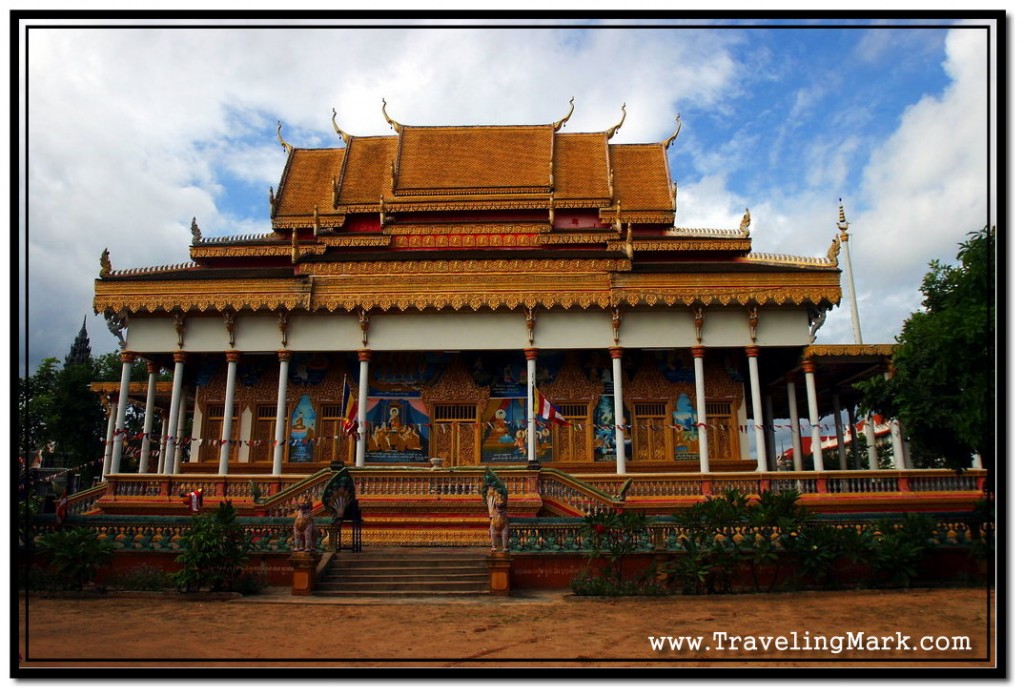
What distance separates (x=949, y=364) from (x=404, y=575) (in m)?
9.72

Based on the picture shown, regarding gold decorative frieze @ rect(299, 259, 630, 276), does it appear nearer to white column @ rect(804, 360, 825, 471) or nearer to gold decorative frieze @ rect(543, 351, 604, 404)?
gold decorative frieze @ rect(543, 351, 604, 404)

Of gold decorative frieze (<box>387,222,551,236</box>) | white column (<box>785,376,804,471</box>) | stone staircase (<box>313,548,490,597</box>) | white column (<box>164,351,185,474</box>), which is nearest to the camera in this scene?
stone staircase (<box>313,548,490,597</box>)

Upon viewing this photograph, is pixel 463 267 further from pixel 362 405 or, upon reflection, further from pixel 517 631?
pixel 517 631

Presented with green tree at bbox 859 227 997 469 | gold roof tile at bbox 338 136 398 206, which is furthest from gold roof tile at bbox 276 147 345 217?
green tree at bbox 859 227 997 469

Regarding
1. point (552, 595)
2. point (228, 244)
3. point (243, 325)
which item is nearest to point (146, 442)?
point (243, 325)

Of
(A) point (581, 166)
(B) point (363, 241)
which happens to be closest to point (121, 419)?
(B) point (363, 241)

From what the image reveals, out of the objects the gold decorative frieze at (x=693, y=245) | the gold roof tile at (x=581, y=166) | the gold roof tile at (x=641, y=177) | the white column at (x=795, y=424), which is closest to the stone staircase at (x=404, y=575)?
the white column at (x=795, y=424)

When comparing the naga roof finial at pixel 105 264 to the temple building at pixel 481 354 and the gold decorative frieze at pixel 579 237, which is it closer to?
the temple building at pixel 481 354

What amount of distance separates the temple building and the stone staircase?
667 centimetres

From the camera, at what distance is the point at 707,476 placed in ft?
56.3

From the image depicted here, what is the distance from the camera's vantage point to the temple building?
20734 mm

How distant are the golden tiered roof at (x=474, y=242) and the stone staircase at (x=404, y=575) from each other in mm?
9873

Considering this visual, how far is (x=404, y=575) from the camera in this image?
37.9 feet
